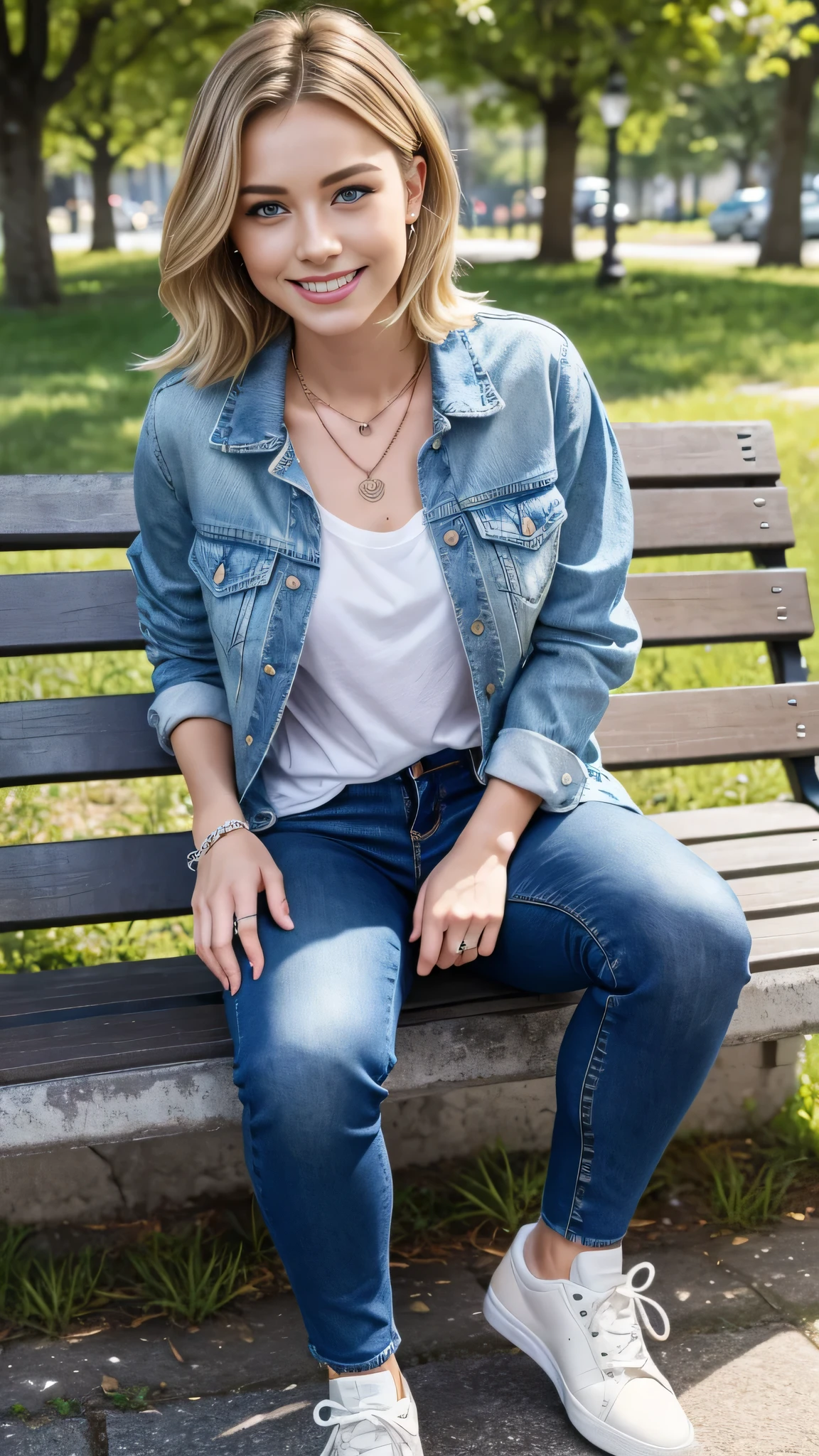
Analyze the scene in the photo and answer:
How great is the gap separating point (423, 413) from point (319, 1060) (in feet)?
3.62

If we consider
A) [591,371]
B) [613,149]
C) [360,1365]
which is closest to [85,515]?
[360,1365]

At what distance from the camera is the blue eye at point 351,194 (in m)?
2.18

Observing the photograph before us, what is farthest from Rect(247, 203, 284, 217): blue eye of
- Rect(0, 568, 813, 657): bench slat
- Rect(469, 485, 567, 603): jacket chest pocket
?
Rect(0, 568, 813, 657): bench slat

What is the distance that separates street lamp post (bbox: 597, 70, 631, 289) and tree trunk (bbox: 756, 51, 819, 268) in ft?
8.37

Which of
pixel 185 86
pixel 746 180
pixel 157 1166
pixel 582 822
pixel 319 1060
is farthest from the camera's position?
pixel 746 180

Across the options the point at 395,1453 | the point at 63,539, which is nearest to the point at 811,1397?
the point at 395,1453

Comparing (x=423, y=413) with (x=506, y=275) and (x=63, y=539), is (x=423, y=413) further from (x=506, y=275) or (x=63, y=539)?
(x=506, y=275)

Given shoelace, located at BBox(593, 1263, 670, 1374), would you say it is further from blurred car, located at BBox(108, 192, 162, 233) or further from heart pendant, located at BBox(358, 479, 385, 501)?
blurred car, located at BBox(108, 192, 162, 233)

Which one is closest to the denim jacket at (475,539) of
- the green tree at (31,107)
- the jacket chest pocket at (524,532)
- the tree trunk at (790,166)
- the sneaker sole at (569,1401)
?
the jacket chest pocket at (524,532)

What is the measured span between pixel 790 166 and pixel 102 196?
59.5ft

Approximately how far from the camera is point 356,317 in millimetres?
2238

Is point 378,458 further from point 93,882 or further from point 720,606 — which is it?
point 720,606

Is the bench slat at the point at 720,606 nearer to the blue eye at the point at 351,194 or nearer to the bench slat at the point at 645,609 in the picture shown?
the bench slat at the point at 645,609

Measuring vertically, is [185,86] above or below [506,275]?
above
